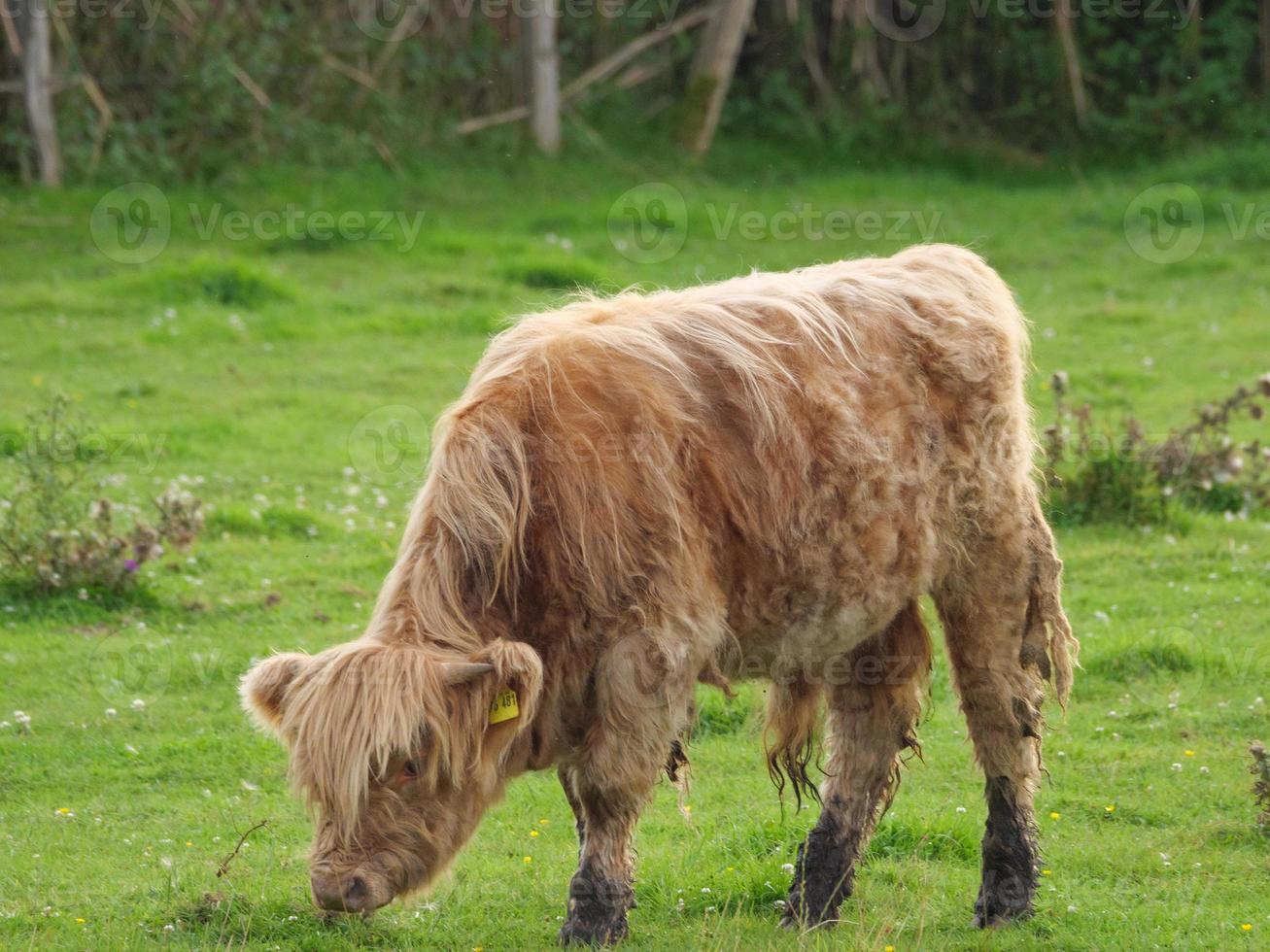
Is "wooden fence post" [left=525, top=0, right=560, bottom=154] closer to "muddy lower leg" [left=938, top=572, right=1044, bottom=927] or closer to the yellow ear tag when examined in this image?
"muddy lower leg" [left=938, top=572, right=1044, bottom=927]

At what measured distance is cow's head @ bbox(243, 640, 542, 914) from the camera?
432 cm

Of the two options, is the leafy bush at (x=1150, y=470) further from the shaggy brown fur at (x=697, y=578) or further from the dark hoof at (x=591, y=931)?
the dark hoof at (x=591, y=931)

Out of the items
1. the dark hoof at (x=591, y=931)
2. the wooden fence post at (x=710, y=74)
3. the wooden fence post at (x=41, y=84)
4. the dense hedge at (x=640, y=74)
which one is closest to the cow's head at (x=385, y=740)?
the dark hoof at (x=591, y=931)

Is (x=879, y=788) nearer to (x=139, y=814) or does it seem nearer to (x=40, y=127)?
(x=139, y=814)

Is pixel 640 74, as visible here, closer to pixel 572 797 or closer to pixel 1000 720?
pixel 1000 720

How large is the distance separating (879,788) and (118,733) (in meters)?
3.32

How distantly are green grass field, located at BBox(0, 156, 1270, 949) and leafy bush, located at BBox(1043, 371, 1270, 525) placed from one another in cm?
20

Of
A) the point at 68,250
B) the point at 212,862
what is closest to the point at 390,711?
the point at 212,862

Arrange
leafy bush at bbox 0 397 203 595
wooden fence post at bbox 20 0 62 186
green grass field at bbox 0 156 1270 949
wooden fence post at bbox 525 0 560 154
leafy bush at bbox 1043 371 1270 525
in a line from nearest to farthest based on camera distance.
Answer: green grass field at bbox 0 156 1270 949 < leafy bush at bbox 0 397 203 595 < leafy bush at bbox 1043 371 1270 525 < wooden fence post at bbox 20 0 62 186 < wooden fence post at bbox 525 0 560 154

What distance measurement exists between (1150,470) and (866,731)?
4.41 metres

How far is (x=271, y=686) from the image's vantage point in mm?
4535

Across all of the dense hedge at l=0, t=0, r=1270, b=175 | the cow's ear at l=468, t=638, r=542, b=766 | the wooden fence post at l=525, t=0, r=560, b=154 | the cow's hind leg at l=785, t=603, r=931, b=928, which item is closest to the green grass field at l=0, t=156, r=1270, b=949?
the cow's hind leg at l=785, t=603, r=931, b=928

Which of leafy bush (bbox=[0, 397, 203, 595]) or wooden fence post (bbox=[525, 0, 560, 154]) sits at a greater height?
wooden fence post (bbox=[525, 0, 560, 154])

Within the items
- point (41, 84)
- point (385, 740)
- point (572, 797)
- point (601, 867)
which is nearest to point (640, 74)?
point (41, 84)
